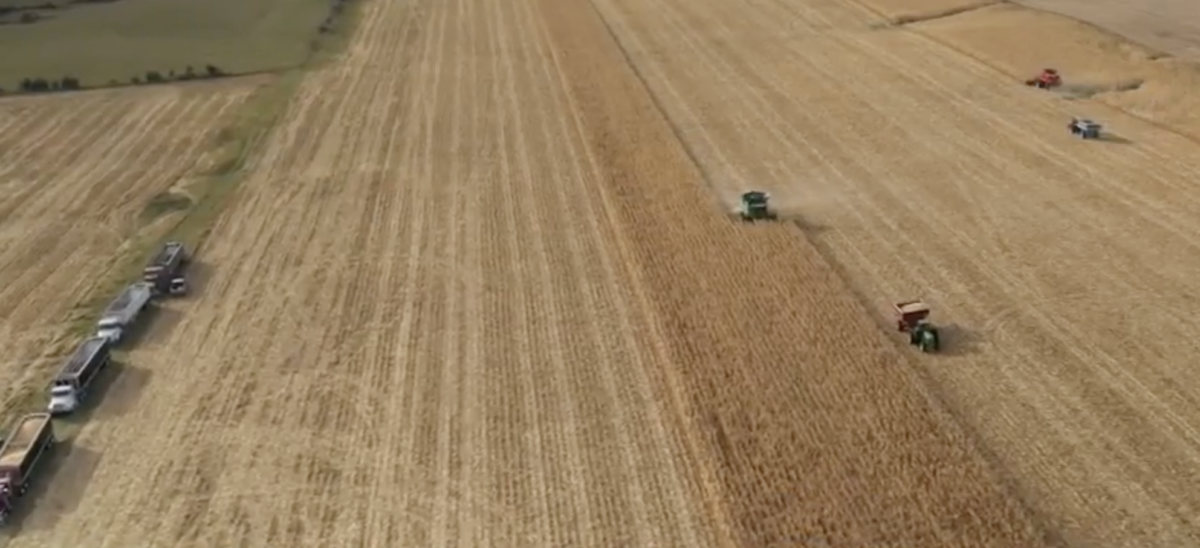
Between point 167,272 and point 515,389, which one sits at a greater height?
point 167,272

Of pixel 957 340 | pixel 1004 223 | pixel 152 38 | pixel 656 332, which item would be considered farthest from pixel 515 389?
pixel 152 38

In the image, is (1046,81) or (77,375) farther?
(1046,81)

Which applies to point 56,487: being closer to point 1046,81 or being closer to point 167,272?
point 167,272

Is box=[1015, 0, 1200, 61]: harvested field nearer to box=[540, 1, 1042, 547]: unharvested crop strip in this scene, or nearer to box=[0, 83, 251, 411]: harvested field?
box=[540, 1, 1042, 547]: unharvested crop strip

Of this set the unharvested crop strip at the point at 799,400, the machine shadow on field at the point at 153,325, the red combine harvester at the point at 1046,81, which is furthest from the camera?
the red combine harvester at the point at 1046,81

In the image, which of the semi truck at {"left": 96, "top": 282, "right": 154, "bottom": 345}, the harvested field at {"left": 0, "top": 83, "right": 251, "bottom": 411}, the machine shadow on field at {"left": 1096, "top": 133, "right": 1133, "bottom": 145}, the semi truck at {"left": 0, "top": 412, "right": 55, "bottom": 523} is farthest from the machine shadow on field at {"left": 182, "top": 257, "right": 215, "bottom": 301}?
the machine shadow on field at {"left": 1096, "top": 133, "right": 1133, "bottom": 145}

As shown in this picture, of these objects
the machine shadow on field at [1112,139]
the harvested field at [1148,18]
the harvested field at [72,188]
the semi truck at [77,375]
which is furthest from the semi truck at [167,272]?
the harvested field at [1148,18]

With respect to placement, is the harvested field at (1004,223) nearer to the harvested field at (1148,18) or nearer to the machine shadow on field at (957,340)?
the machine shadow on field at (957,340)
